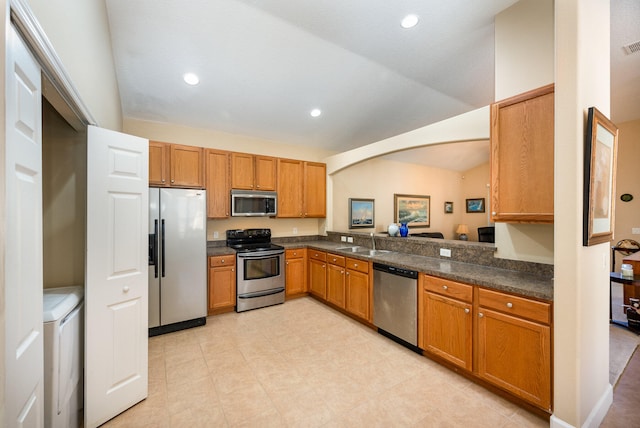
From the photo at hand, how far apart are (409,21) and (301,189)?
291 centimetres

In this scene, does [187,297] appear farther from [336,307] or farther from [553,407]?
[553,407]

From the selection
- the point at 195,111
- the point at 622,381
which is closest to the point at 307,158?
the point at 195,111

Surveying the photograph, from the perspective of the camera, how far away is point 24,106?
3.28 ft

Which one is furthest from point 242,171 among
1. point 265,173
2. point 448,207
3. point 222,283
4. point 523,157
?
point 448,207

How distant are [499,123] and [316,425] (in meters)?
2.72

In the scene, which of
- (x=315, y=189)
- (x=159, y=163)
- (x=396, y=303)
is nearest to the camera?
(x=396, y=303)

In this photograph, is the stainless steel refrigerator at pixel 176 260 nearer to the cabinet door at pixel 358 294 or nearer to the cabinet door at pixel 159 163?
the cabinet door at pixel 159 163

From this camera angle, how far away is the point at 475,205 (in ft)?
27.3

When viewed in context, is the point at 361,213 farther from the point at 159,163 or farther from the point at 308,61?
the point at 159,163

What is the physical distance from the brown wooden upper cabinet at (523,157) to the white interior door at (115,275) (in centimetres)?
288

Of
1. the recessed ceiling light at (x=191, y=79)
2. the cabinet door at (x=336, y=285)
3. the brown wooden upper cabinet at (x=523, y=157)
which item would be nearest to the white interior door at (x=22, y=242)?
the recessed ceiling light at (x=191, y=79)

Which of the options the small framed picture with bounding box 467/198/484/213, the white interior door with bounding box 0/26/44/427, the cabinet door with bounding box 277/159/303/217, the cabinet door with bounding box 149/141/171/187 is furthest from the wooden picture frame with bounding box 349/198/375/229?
the white interior door with bounding box 0/26/44/427

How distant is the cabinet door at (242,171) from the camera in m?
4.10

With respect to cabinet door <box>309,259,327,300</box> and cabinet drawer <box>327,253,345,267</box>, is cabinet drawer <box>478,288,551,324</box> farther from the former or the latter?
cabinet door <box>309,259,327,300</box>
